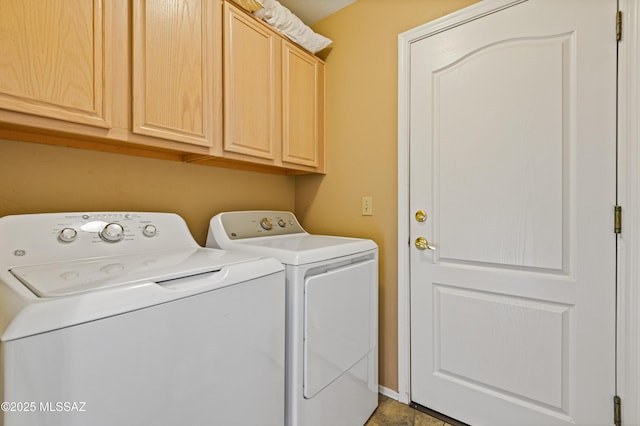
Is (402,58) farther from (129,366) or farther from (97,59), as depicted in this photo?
(129,366)

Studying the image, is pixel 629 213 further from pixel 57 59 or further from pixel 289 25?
pixel 57 59

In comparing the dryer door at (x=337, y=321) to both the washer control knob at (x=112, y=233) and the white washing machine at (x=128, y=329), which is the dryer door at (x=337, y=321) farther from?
the washer control knob at (x=112, y=233)

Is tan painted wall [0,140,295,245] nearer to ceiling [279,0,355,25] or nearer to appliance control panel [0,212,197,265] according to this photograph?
appliance control panel [0,212,197,265]

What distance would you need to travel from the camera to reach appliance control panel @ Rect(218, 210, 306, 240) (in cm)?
156

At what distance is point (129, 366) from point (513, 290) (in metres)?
1.53

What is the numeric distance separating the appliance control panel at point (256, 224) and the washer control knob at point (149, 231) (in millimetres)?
335

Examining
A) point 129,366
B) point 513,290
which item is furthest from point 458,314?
point 129,366

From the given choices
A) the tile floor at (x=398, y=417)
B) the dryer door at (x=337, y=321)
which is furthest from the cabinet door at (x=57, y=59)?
the tile floor at (x=398, y=417)

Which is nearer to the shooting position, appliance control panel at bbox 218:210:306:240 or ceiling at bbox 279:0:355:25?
appliance control panel at bbox 218:210:306:240

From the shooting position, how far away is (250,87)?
5.02 ft

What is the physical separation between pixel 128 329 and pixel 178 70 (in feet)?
3.48

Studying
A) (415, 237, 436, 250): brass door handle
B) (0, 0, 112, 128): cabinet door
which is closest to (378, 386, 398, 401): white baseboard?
(415, 237, 436, 250): brass door handle

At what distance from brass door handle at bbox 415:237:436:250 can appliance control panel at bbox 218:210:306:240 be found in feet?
2.56

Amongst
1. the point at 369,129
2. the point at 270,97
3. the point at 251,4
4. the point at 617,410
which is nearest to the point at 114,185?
the point at 270,97
